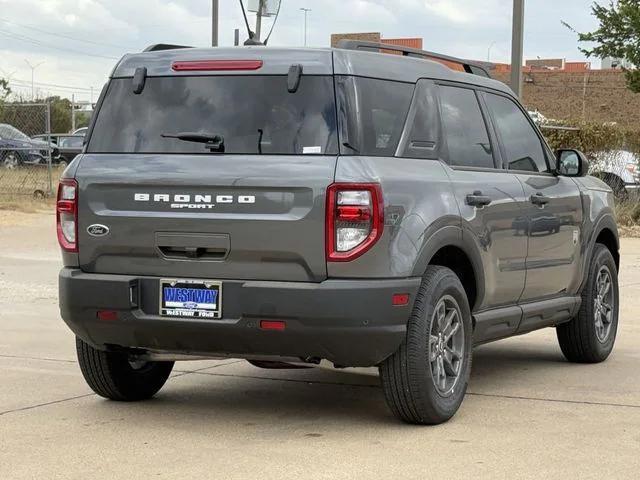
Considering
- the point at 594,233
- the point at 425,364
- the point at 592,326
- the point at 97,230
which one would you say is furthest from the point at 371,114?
the point at 592,326

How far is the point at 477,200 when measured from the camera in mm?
7195

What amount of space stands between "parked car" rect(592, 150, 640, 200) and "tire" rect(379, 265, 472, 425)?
16357mm

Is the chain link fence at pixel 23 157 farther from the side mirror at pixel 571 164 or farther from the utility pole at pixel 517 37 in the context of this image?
the side mirror at pixel 571 164

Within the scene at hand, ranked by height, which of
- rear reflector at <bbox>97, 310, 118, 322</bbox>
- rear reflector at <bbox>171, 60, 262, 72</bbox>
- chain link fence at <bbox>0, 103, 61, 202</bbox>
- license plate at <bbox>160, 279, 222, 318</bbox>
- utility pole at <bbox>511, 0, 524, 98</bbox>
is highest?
utility pole at <bbox>511, 0, 524, 98</bbox>

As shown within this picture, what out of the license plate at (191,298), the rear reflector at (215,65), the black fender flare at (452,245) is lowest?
the license plate at (191,298)

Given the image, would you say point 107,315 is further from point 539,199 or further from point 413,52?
point 539,199

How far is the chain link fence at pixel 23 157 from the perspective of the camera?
1028 inches

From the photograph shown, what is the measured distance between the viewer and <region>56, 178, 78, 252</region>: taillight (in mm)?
6789

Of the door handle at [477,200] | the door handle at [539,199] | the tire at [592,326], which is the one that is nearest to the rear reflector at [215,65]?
the door handle at [477,200]

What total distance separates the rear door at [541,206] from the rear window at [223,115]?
1.77 metres

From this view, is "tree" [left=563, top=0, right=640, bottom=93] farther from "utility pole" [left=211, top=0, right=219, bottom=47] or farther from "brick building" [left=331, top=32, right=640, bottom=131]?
"brick building" [left=331, top=32, right=640, bottom=131]

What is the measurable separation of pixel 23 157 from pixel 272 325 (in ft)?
93.8

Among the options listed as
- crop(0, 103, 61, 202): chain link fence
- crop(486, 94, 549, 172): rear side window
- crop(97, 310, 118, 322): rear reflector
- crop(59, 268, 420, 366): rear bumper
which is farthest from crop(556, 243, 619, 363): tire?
crop(0, 103, 61, 202): chain link fence

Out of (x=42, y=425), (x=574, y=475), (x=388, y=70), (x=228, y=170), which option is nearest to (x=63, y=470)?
(x=42, y=425)
